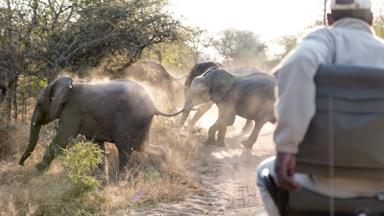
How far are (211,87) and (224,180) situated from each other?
4.34 metres

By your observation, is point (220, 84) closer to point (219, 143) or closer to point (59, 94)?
point (219, 143)

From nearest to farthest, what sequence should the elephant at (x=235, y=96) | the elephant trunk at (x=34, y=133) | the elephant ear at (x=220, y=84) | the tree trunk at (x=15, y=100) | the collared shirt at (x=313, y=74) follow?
the collared shirt at (x=313, y=74), the elephant trunk at (x=34, y=133), the tree trunk at (x=15, y=100), the elephant at (x=235, y=96), the elephant ear at (x=220, y=84)

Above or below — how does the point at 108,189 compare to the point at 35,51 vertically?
below

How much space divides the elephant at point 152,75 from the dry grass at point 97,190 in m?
2.69

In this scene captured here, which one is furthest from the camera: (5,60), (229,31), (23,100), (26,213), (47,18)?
(229,31)

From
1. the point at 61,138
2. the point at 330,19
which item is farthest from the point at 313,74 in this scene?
the point at 61,138

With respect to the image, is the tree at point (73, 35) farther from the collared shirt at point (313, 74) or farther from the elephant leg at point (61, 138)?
the collared shirt at point (313, 74)

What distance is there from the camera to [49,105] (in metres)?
9.45

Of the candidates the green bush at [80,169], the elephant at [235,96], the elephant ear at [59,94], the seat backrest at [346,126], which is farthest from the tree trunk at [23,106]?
the seat backrest at [346,126]

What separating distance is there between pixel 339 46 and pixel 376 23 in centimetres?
1670

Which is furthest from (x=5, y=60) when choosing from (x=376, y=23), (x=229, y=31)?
(x=229, y=31)

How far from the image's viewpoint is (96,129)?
9.29 meters

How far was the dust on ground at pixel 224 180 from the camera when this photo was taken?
725cm

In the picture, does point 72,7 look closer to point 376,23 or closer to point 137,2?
point 137,2
